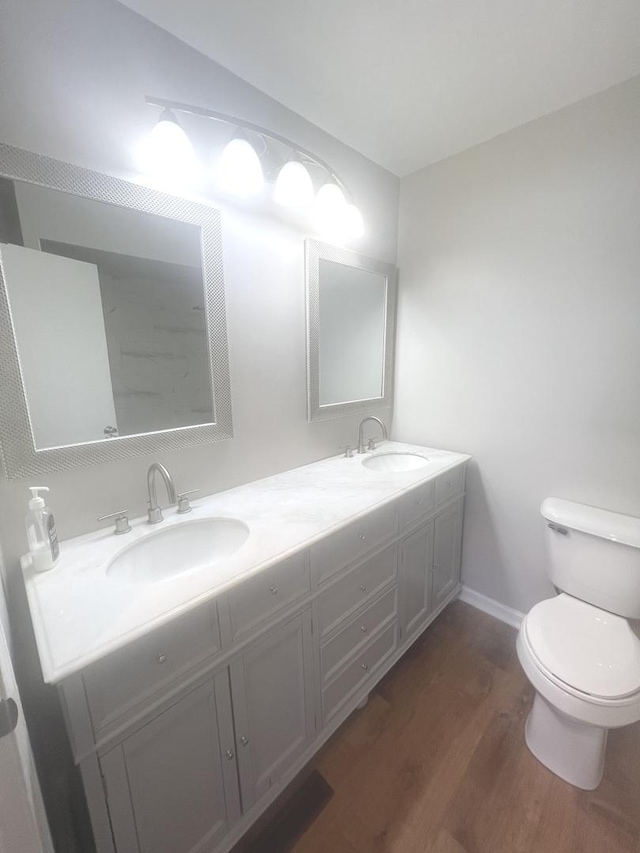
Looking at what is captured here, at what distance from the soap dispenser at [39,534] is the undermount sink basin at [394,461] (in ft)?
4.42

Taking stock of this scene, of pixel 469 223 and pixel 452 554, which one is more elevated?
pixel 469 223

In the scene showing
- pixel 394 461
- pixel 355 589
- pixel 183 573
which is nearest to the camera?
pixel 183 573

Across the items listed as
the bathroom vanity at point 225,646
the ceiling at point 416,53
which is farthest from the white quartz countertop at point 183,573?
the ceiling at point 416,53

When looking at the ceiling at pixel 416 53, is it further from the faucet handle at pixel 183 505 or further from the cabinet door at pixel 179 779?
the cabinet door at pixel 179 779

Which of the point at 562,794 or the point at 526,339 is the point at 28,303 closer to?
the point at 526,339

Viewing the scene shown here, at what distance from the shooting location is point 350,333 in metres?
1.85

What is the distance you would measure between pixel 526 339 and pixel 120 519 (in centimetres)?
181

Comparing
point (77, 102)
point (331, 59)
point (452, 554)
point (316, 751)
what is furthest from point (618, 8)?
point (316, 751)

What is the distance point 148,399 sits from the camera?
1.18 metres

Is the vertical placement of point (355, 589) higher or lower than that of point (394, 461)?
lower

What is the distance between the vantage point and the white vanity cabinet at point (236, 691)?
73 centimetres

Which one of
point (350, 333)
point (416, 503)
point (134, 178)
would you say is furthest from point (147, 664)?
point (350, 333)

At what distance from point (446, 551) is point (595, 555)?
25.2 inches

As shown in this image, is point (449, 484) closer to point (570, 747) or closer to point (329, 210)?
point (570, 747)
